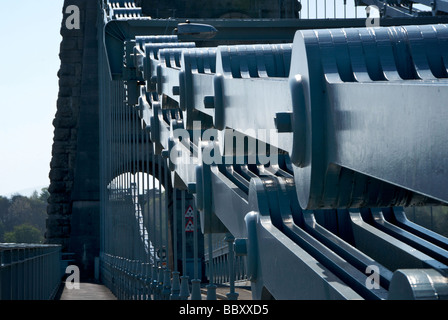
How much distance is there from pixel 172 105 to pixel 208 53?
2.93 m

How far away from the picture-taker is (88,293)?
21.8 m

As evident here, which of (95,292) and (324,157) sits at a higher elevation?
(324,157)

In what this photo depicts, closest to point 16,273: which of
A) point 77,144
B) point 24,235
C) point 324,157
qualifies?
point 324,157

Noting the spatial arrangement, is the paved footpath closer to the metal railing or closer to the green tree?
the metal railing

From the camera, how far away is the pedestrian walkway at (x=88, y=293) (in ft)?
64.2

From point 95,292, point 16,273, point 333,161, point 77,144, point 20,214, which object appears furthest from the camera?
point 20,214

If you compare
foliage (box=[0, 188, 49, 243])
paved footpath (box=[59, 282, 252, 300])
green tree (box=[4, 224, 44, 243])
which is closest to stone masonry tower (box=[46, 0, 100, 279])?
paved footpath (box=[59, 282, 252, 300])

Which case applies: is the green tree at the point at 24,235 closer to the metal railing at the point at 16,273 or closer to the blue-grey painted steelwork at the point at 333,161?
the metal railing at the point at 16,273

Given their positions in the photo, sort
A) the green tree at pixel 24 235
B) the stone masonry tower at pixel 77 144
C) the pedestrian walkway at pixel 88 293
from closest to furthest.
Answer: the pedestrian walkway at pixel 88 293 < the stone masonry tower at pixel 77 144 < the green tree at pixel 24 235

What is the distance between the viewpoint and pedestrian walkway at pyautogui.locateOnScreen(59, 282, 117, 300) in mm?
19573

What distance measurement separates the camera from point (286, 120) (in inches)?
110

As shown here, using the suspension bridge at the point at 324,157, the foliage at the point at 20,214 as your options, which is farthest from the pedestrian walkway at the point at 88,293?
the foliage at the point at 20,214

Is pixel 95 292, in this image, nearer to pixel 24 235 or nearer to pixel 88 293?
pixel 88 293
